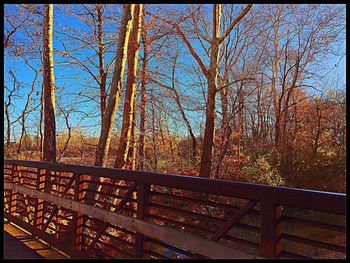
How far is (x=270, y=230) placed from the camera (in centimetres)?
170

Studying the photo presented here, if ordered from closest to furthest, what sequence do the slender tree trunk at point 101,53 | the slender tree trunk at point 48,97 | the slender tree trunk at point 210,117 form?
the slender tree trunk at point 48,97 → the slender tree trunk at point 210,117 → the slender tree trunk at point 101,53

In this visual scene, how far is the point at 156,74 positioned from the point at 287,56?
8886 mm

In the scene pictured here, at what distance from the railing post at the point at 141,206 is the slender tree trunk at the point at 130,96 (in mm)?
6187

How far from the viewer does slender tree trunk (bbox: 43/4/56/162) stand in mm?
7504

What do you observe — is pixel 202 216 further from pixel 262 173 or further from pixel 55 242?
pixel 262 173

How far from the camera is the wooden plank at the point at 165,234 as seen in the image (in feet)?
5.92

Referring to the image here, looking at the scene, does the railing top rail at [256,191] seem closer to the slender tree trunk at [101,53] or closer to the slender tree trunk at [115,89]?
the slender tree trunk at [115,89]

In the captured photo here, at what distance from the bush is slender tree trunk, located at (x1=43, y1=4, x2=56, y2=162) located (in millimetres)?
9247

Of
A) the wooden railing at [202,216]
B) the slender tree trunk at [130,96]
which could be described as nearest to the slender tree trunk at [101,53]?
the slender tree trunk at [130,96]

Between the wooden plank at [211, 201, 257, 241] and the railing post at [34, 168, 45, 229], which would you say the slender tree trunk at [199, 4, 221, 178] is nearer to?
the railing post at [34, 168, 45, 229]

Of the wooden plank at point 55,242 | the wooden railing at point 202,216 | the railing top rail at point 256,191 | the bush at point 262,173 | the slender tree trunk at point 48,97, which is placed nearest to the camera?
the railing top rail at point 256,191

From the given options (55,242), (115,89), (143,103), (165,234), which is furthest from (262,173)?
(165,234)

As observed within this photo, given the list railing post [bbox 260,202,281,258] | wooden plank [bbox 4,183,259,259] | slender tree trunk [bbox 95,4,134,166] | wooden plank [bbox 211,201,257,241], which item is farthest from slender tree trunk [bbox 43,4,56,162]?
railing post [bbox 260,202,281,258]

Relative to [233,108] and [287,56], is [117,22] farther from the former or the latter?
[287,56]
